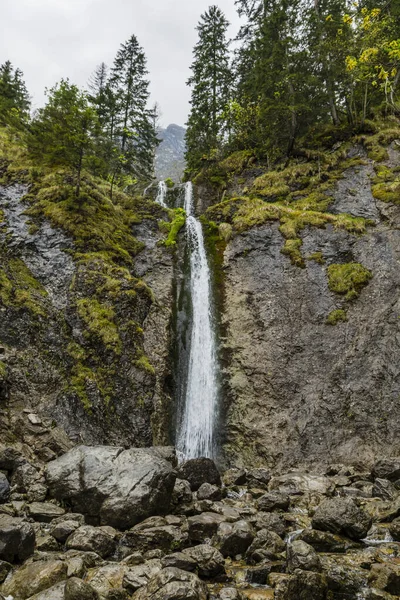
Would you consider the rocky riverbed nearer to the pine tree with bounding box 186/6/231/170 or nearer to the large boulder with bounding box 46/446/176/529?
the large boulder with bounding box 46/446/176/529

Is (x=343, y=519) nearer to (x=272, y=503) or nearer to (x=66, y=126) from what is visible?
(x=272, y=503)

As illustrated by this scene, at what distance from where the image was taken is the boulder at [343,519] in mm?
7301

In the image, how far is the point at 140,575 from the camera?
5688 mm

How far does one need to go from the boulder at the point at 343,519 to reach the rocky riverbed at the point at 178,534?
2 centimetres

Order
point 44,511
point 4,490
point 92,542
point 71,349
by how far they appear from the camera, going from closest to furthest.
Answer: point 92,542 → point 44,511 → point 4,490 → point 71,349

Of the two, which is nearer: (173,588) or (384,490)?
(173,588)

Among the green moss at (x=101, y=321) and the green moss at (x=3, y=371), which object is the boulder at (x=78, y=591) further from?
the green moss at (x=101, y=321)

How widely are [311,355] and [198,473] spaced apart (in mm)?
6797

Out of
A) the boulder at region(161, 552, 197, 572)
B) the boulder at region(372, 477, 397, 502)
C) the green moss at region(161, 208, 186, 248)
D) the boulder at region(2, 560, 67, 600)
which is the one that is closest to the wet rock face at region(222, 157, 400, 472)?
the boulder at region(372, 477, 397, 502)

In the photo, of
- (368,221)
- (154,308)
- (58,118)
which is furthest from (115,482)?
(368,221)

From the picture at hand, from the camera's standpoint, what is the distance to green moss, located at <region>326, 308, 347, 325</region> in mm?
15723

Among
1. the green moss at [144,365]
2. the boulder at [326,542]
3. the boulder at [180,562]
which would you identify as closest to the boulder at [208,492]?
the boulder at [326,542]

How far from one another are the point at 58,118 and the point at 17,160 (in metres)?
5.45

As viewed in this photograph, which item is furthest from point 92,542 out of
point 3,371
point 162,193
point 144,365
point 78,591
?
point 162,193
